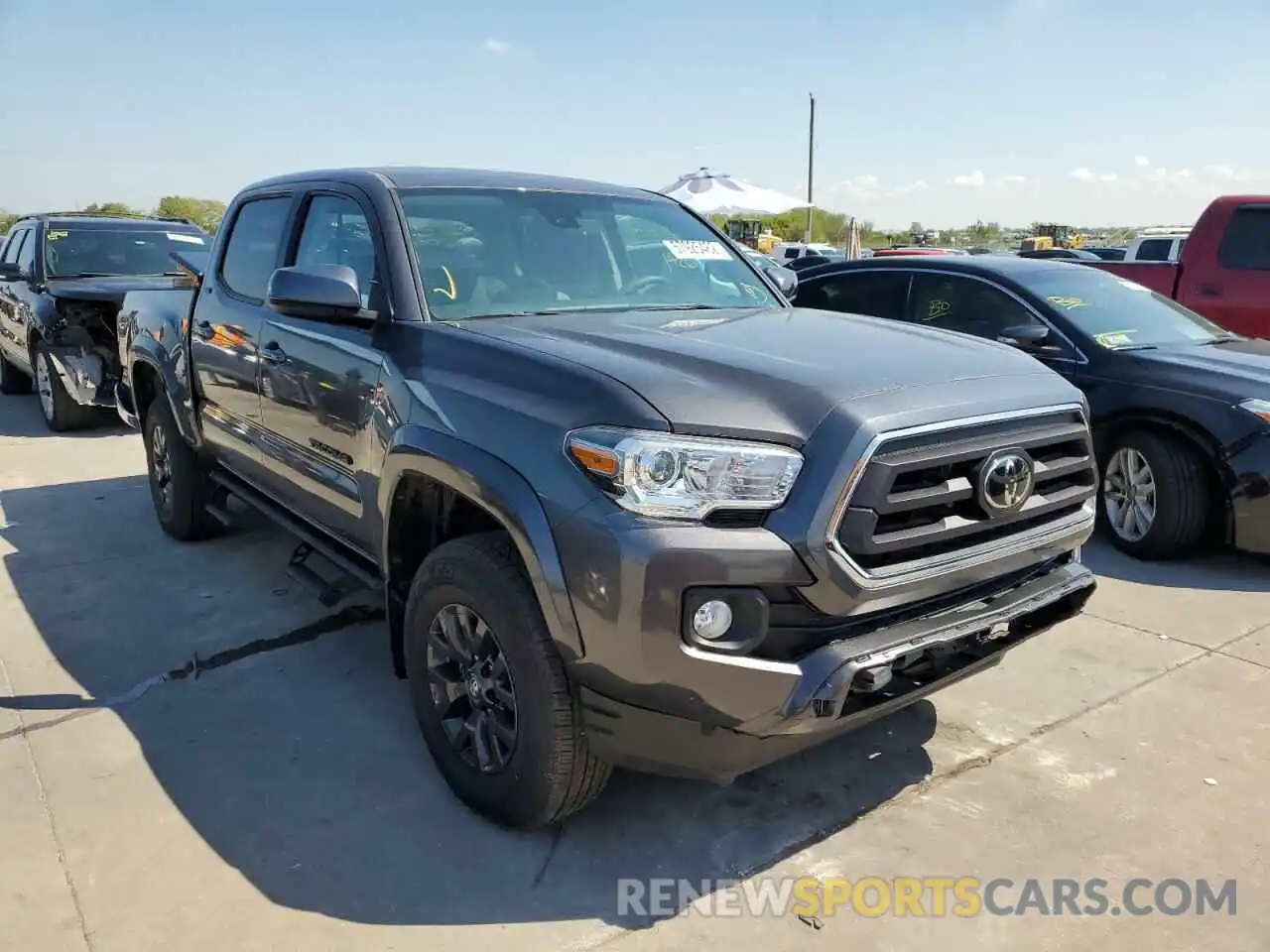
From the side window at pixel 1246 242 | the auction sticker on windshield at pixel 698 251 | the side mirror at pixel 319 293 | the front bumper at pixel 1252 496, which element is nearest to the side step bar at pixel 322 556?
the side mirror at pixel 319 293

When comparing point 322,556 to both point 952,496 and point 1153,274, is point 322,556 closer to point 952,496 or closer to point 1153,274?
point 952,496

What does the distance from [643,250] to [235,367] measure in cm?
193

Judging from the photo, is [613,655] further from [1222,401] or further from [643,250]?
[1222,401]

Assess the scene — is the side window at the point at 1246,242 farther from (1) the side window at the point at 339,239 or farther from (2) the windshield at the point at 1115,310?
(1) the side window at the point at 339,239

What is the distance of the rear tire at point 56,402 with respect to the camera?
8.59 metres

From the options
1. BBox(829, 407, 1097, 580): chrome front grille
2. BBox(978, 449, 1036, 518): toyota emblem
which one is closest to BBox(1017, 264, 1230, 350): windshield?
BBox(829, 407, 1097, 580): chrome front grille

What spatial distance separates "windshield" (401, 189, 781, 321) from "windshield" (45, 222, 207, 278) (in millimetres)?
6813

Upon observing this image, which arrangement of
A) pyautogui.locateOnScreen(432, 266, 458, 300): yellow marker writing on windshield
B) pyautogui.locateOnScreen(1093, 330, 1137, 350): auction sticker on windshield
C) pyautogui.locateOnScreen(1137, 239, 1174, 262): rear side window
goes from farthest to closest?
1. pyautogui.locateOnScreen(1137, 239, 1174, 262): rear side window
2. pyautogui.locateOnScreen(1093, 330, 1137, 350): auction sticker on windshield
3. pyautogui.locateOnScreen(432, 266, 458, 300): yellow marker writing on windshield

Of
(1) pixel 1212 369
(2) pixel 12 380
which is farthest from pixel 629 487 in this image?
(2) pixel 12 380

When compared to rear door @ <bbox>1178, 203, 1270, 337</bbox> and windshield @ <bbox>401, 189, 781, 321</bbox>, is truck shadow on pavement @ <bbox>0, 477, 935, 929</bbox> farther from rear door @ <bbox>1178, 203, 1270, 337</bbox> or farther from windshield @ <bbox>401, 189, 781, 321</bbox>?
rear door @ <bbox>1178, 203, 1270, 337</bbox>

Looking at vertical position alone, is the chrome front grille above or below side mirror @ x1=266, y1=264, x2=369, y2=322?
below

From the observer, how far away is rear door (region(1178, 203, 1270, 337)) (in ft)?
25.0

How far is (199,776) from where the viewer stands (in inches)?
128

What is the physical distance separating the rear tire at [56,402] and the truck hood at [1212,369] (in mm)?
8272
